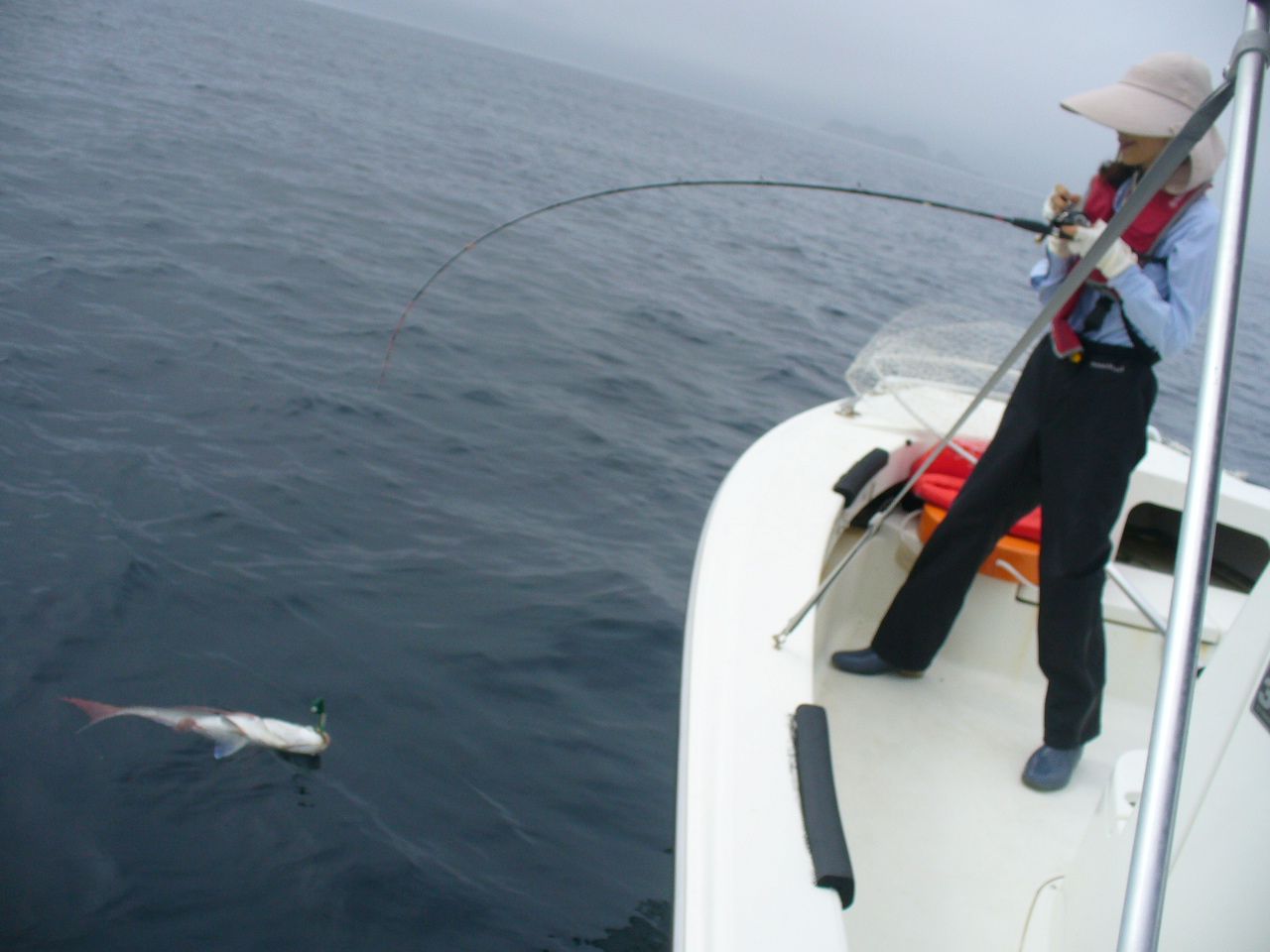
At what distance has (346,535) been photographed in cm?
480

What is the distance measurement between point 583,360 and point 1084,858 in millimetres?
6572

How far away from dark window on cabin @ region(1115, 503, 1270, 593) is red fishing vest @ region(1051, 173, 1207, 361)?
5.70ft

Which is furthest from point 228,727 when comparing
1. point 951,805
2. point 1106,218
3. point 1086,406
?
point 1106,218

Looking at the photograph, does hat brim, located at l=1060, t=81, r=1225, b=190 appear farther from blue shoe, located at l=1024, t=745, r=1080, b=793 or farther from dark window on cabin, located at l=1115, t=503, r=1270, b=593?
dark window on cabin, located at l=1115, t=503, r=1270, b=593

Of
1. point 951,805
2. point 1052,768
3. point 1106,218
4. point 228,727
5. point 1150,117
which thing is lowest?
point 228,727

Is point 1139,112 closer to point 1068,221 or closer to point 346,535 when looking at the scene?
point 1068,221

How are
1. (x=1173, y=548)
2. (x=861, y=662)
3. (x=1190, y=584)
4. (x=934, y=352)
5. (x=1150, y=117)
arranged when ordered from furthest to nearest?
(x=934, y=352) < (x=1173, y=548) < (x=861, y=662) < (x=1150, y=117) < (x=1190, y=584)

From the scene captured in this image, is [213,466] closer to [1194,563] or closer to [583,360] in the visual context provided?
[583,360]

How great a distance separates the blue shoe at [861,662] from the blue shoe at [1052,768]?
49 centimetres

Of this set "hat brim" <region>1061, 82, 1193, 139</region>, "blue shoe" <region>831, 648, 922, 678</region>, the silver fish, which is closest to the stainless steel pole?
"hat brim" <region>1061, 82, 1193, 139</region>

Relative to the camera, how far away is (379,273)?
9.43m

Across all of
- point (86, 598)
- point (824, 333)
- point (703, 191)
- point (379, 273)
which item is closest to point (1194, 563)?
point (86, 598)

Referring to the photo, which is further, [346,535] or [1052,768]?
[346,535]

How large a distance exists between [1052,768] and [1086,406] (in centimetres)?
100
